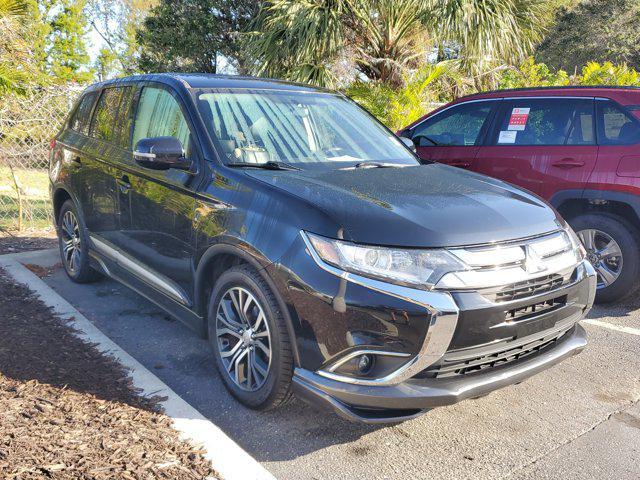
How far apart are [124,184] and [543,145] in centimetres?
368

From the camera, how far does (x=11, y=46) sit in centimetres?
820

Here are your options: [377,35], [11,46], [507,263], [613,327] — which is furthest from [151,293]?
[377,35]

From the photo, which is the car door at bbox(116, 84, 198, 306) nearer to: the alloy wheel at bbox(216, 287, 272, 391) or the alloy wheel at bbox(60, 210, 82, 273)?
the alloy wheel at bbox(216, 287, 272, 391)

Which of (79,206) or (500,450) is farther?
(79,206)

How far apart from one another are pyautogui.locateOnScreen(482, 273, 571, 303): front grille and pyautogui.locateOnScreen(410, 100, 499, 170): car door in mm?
2930

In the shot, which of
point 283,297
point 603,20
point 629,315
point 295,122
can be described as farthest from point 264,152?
point 603,20

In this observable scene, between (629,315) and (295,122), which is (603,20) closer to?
(629,315)

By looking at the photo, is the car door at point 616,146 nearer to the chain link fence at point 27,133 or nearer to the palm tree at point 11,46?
the chain link fence at point 27,133

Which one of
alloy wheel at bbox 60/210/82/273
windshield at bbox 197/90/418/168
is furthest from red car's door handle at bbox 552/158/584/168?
alloy wheel at bbox 60/210/82/273

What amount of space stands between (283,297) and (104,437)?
3.53 ft

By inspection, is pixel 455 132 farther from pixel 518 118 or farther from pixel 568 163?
pixel 568 163

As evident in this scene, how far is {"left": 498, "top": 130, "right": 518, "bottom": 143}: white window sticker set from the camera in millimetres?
5609

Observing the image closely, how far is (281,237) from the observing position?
2.85 meters

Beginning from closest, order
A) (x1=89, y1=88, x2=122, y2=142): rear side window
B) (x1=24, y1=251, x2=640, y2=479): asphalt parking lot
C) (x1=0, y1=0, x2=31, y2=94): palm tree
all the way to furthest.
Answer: (x1=24, y1=251, x2=640, y2=479): asphalt parking lot
(x1=89, y1=88, x2=122, y2=142): rear side window
(x1=0, y1=0, x2=31, y2=94): palm tree
